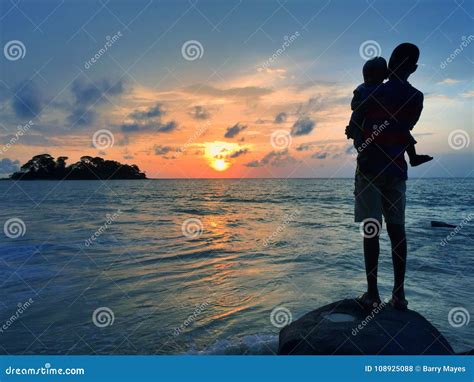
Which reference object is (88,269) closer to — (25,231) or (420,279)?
(420,279)

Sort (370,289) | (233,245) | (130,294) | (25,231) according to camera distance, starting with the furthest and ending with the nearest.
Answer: (25,231) < (233,245) < (130,294) < (370,289)

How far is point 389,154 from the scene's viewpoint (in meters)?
3.56

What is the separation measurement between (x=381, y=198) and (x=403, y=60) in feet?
4.54

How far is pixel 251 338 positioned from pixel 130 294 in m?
2.80
